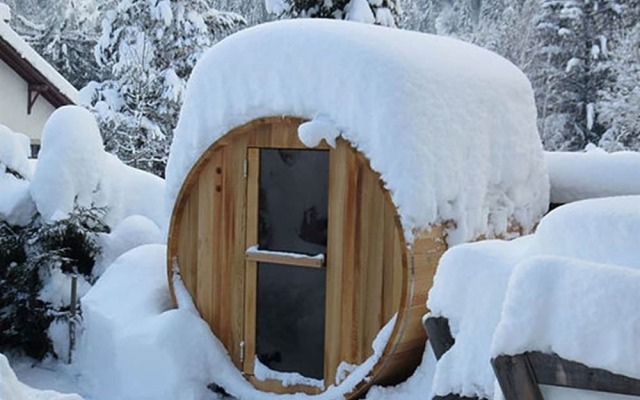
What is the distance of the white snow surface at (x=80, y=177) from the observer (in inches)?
233

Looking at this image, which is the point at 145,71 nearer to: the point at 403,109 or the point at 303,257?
the point at 303,257

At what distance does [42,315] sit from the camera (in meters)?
5.59

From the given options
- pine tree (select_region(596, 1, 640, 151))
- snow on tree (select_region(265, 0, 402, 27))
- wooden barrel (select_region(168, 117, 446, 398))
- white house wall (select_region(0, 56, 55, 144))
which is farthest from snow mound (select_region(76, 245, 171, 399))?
pine tree (select_region(596, 1, 640, 151))

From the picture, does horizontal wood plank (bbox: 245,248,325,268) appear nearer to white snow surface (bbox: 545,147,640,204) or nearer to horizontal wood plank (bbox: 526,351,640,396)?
white snow surface (bbox: 545,147,640,204)

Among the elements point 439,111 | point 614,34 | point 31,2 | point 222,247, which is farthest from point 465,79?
point 31,2

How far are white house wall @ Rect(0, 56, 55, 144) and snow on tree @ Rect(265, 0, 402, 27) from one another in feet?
20.2

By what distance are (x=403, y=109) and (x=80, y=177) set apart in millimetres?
3294

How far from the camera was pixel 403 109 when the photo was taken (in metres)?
3.87

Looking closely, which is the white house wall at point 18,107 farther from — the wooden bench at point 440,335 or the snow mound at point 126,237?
the wooden bench at point 440,335

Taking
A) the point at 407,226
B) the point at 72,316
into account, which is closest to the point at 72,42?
the point at 72,316

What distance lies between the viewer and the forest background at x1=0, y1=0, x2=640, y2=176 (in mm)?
13453

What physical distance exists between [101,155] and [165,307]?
1.81 meters

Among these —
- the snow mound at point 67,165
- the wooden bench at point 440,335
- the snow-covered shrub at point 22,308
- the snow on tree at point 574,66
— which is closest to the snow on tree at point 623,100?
the snow on tree at point 574,66

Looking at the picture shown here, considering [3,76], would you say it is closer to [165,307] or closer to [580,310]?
[165,307]
